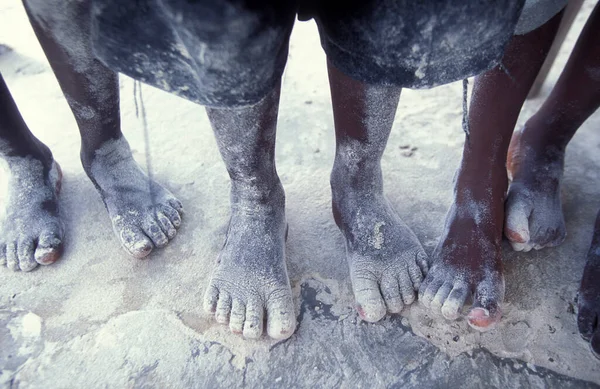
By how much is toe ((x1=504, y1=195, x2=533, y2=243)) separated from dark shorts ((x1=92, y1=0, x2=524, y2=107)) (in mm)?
599

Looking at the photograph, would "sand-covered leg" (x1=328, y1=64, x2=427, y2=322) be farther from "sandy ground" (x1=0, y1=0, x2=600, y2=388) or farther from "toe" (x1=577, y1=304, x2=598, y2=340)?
"toe" (x1=577, y1=304, x2=598, y2=340)

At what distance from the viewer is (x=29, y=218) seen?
4.24 ft

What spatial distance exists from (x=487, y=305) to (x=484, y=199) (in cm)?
27

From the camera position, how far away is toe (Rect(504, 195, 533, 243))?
3.81 ft

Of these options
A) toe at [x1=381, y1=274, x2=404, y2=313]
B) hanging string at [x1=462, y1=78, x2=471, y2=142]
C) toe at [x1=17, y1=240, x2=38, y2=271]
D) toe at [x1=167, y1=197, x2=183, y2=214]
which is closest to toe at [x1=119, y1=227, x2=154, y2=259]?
toe at [x1=167, y1=197, x2=183, y2=214]

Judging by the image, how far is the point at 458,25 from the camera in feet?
2.12

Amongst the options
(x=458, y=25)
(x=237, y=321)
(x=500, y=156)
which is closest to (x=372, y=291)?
(x=237, y=321)

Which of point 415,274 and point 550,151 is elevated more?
point 550,151

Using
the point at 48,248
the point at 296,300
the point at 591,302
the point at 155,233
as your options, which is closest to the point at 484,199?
the point at 591,302

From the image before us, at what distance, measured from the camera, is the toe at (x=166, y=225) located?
129 centimetres

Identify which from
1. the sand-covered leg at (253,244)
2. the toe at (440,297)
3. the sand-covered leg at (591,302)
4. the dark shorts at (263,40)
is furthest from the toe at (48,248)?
the sand-covered leg at (591,302)

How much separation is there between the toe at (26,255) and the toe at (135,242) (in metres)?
0.24

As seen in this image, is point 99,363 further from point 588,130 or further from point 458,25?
point 588,130

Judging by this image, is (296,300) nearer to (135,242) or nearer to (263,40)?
(135,242)
